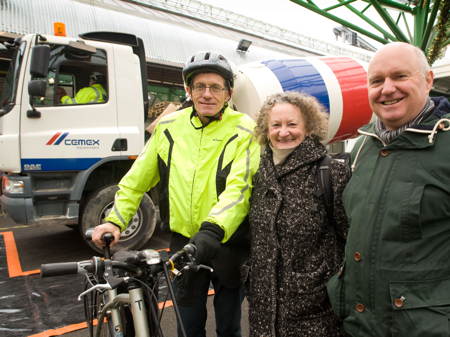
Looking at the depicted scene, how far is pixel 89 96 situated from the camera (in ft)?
15.3

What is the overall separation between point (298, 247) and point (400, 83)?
0.76 m

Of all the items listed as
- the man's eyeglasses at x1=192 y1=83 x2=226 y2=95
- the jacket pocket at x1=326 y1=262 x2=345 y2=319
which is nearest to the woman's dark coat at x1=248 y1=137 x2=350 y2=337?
the jacket pocket at x1=326 y1=262 x2=345 y2=319

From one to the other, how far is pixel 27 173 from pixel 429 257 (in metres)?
4.29

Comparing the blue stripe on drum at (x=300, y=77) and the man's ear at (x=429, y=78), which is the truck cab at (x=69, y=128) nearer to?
the blue stripe on drum at (x=300, y=77)

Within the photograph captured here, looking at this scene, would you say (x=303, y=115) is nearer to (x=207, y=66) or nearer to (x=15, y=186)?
(x=207, y=66)

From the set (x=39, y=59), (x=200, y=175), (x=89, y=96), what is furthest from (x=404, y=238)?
(x=89, y=96)

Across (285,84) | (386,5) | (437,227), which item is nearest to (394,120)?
(437,227)

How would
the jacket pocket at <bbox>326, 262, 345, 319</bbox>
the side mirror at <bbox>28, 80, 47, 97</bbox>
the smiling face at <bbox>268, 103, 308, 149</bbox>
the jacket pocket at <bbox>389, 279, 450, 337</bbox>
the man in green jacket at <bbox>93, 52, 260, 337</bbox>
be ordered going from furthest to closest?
the side mirror at <bbox>28, 80, 47, 97</bbox> < the man in green jacket at <bbox>93, 52, 260, 337</bbox> < the smiling face at <bbox>268, 103, 308, 149</bbox> < the jacket pocket at <bbox>326, 262, 345, 319</bbox> < the jacket pocket at <bbox>389, 279, 450, 337</bbox>

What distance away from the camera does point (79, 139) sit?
14.8ft

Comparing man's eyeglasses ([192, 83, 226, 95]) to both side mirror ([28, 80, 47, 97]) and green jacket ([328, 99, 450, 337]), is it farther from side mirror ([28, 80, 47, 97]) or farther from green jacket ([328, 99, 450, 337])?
side mirror ([28, 80, 47, 97])

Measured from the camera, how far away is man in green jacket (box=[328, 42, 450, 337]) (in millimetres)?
1223

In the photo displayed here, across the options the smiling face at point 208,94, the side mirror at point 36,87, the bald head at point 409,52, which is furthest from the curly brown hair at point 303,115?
the side mirror at point 36,87

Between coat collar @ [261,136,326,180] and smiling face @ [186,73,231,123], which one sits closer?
coat collar @ [261,136,326,180]

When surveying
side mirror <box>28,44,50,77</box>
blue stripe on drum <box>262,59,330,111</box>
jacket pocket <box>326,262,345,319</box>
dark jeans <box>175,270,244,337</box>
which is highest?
side mirror <box>28,44,50,77</box>
